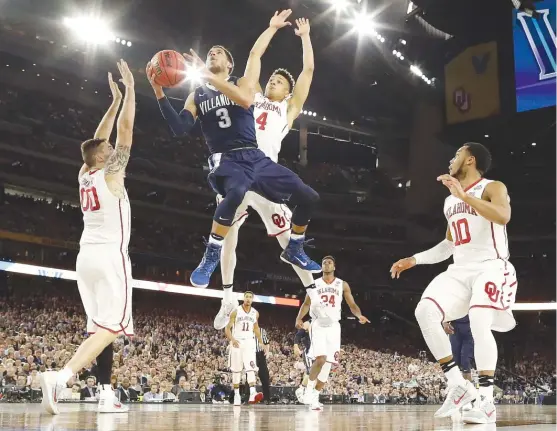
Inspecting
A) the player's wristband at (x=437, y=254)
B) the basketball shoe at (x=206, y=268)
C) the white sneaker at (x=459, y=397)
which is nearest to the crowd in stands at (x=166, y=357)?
the basketball shoe at (x=206, y=268)

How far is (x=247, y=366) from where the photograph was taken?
12.8 m

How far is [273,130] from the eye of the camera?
6.80 m

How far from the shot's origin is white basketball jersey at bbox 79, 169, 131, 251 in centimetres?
587

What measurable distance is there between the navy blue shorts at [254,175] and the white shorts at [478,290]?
150cm

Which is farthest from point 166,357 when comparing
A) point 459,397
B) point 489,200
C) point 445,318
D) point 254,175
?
point 489,200

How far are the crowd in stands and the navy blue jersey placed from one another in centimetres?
813

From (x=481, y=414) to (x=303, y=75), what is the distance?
3.59 metres

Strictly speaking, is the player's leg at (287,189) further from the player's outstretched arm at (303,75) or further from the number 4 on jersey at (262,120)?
the player's outstretched arm at (303,75)

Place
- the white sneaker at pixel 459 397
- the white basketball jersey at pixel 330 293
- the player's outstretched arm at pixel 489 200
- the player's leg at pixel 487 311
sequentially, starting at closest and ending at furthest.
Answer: the player's outstretched arm at pixel 489 200
the player's leg at pixel 487 311
the white sneaker at pixel 459 397
the white basketball jersey at pixel 330 293

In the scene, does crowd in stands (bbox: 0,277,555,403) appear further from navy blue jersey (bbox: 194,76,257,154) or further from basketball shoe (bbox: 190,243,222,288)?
navy blue jersey (bbox: 194,76,257,154)

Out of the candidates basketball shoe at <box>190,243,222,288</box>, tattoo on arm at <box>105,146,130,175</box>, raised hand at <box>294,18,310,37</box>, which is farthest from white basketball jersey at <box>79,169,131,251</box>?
raised hand at <box>294,18,310,37</box>

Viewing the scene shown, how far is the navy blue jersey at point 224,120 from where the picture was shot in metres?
6.00

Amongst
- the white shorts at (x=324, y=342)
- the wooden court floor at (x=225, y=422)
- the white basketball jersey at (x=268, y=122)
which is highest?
the white basketball jersey at (x=268, y=122)

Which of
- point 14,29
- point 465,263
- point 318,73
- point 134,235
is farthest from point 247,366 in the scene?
point 318,73
